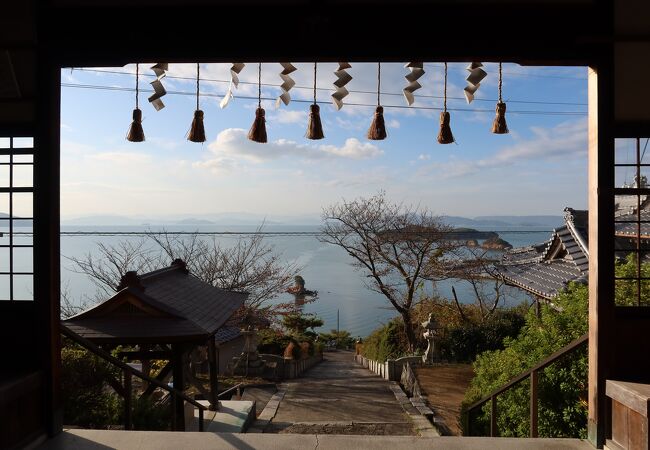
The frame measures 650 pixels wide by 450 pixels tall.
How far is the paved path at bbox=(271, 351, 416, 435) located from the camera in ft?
22.5

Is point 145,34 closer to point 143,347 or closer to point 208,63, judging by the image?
point 208,63

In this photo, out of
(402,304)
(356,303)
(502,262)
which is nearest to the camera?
(502,262)

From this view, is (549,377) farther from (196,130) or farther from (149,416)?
(149,416)

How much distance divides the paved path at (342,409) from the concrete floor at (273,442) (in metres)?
3.45

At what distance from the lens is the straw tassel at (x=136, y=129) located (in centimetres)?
349

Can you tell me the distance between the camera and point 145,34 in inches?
123

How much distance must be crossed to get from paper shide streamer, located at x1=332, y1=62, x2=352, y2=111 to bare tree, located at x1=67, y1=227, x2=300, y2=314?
39.3 feet

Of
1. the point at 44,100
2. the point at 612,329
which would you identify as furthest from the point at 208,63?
the point at 612,329

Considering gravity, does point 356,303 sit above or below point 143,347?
below

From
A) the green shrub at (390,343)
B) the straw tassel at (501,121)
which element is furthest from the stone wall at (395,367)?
the straw tassel at (501,121)

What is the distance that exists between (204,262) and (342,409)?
8.43 m

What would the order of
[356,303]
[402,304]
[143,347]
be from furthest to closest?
[356,303], [402,304], [143,347]

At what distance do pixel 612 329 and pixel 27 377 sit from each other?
3849mm

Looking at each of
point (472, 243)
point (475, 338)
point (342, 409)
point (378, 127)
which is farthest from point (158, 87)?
point (472, 243)
